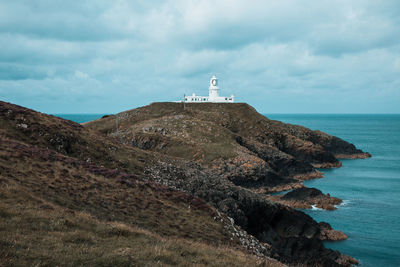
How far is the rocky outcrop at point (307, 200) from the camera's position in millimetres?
59500

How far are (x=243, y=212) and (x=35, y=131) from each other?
27033 mm

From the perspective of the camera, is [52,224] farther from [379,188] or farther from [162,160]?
[379,188]

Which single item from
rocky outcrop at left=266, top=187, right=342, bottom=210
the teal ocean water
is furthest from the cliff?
rocky outcrop at left=266, top=187, right=342, bottom=210

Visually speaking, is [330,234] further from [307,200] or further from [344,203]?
[344,203]

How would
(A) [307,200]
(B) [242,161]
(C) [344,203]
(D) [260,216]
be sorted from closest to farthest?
(D) [260,216]
(A) [307,200]
(C) [344,203]
(B) [242,161]

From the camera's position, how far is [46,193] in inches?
904

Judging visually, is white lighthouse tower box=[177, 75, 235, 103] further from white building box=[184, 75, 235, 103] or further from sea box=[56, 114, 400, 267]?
sea box=[56, 114, 400, 267]

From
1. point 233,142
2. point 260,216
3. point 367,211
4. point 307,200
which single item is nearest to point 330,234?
point 260,216

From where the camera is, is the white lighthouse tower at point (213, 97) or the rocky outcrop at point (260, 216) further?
the white lighthouse tower at point (213, 97)

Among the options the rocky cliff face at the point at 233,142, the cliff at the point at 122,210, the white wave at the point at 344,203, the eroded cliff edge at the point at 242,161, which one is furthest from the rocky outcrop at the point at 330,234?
the rocky cliff face at the point at 233,142

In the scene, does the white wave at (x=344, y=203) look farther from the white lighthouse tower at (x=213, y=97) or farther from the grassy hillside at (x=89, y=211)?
the white lighthouse tower at (x=213, y=97)

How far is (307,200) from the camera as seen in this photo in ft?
202

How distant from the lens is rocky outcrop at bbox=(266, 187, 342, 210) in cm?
5950

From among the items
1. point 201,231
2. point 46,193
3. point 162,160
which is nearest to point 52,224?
point 46,193
